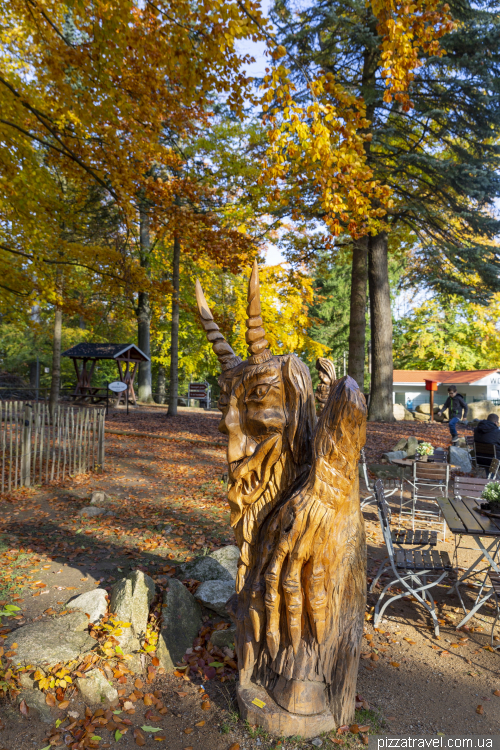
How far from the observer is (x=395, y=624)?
454cm

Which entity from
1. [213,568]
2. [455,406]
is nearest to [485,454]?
[455,406]

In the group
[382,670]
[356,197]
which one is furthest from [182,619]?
[356,197]

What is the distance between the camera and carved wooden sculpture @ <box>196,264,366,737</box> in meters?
2.85

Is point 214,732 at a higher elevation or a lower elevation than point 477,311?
lower

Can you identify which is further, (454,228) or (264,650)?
(454,228)

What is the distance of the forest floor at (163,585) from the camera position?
10.3 feet

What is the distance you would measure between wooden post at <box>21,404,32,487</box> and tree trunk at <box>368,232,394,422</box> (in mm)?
11048

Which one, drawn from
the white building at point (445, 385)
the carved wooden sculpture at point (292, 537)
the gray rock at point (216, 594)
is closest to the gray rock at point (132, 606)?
the gray rock at point (216, 594)

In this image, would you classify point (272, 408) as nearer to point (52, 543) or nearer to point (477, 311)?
point (52, 543)

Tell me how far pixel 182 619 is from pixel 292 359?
2590mm

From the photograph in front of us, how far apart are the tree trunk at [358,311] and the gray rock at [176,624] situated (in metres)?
10.6

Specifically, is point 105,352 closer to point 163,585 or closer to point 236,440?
point 163,585

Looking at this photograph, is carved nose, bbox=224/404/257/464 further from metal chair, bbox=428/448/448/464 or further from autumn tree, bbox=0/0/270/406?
metal chair, bbox=428/448/448/464

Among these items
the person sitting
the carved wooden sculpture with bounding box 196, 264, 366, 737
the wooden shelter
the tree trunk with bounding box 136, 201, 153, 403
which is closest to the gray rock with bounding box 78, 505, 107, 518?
the carved wooden sculpture with bounding box 196, 264, 366, 737
